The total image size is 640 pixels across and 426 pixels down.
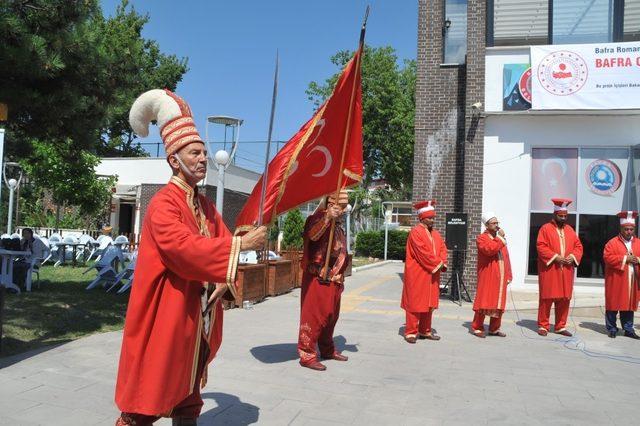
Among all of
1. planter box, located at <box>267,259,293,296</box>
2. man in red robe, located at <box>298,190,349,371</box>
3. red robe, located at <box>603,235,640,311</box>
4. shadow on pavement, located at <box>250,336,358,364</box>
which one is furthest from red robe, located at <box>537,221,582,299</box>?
planter box, located at <box>267,259,293,296</box>

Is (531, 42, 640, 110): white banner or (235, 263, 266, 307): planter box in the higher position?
(531, 42, 640, 110): white banner

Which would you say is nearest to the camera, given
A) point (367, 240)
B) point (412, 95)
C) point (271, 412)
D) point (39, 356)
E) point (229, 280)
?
point (229, 280)

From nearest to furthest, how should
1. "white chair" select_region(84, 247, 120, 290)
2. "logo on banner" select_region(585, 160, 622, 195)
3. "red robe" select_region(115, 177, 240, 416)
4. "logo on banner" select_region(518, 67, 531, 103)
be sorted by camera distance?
"red robe" select_region(115, 177, 240, 416), "white chair" select_region(84, 247, 120, 290), "logo on banner" select_region(518, 67, 531, 103), "logo on banner" select_region(585, 160, 622, 195)

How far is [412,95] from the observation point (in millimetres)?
34219

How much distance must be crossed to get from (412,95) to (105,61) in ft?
94.8

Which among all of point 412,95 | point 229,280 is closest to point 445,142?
point 229,280

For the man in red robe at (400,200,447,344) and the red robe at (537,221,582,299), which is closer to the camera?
the man in red robe at (400,200,447,344)

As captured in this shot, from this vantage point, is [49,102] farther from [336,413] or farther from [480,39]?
[480,39]

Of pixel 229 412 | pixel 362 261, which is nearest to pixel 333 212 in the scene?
pixel 229 412

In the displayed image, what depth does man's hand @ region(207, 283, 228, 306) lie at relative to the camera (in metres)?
2.96

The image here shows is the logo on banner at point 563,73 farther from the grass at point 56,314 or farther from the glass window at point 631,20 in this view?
the grass at point 56,314

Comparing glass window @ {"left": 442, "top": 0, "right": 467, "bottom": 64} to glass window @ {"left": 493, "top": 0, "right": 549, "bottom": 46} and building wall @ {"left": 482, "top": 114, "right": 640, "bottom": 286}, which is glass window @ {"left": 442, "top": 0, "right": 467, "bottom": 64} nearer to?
glass window @ {"left": 493, "top": 0, "right": 549, "bottom": 46}

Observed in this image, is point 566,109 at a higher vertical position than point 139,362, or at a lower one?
higher

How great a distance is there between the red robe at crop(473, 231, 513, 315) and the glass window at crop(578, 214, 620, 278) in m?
4.83
